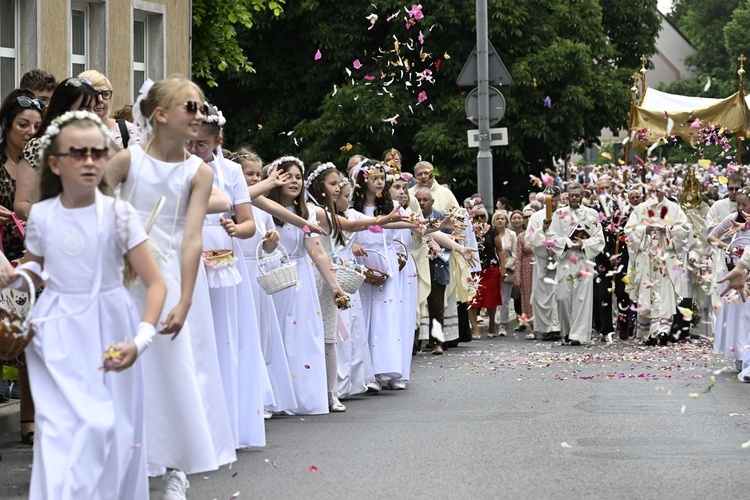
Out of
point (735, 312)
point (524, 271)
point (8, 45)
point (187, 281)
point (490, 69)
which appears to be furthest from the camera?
point (490, 69)

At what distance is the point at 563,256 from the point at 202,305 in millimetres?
14557

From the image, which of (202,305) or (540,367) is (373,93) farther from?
(202,305)

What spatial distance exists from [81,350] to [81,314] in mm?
146

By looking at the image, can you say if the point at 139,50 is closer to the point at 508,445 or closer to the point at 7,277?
the point at 508,445

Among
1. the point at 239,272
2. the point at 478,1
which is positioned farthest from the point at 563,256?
the point at 239,272

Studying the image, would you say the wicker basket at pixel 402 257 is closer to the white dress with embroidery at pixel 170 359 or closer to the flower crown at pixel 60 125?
the white dress with embroidery at pixel 170 359

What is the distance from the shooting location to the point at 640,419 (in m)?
11.2

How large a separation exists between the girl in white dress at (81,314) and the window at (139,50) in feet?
52.4

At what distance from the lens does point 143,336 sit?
614 centimetres

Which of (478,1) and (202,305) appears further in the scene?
(478,1)

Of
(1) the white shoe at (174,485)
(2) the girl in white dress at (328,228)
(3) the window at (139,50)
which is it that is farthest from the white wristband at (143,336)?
(3) the window at (139,50)

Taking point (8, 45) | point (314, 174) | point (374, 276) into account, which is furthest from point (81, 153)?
point (8, 45)

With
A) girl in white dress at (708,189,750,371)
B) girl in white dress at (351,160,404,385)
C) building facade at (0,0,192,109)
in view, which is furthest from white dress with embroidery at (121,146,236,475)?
building facade at (0,0,192,109)

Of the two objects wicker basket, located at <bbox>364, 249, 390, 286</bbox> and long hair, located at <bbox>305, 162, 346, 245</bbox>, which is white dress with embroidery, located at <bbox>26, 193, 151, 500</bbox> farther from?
wicker basket, located at <bbox>364, 249, 390, 286</bbox>
